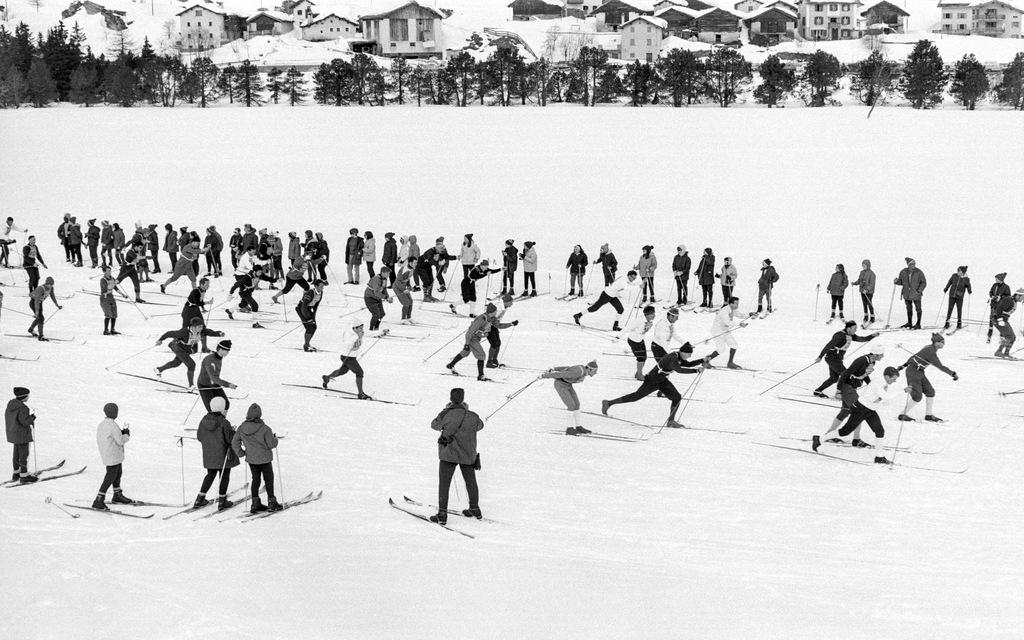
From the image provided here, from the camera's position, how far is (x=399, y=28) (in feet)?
272

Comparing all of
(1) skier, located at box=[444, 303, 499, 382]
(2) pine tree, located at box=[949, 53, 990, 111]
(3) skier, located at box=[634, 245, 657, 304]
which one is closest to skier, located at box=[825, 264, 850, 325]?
(3) skier, located at box=[634, 245, 657, 304]

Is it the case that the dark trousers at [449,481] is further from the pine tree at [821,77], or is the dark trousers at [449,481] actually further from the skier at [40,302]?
the pine tree at [821,77]

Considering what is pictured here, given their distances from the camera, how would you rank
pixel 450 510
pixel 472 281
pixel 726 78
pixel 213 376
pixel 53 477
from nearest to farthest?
pixel 450 510
pixel 53 477
pixel 213 376
pixel 472 281
pixel 726 78

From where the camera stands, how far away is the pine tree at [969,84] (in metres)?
53.5

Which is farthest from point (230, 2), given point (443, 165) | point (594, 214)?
point (594, 214)

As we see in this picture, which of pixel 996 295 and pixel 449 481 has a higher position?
pixel 996 295

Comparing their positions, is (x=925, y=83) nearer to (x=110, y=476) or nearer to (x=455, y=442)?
(x=455, y=442)

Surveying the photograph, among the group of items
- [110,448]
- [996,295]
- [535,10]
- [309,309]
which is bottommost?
[110,448]

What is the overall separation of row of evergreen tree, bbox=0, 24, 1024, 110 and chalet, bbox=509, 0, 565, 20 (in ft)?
132

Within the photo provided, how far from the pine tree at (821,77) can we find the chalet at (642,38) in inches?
966

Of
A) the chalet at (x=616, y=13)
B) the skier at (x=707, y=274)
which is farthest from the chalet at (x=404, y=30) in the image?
the skier at (x=707, y=274)

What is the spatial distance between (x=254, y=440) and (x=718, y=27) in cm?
8614

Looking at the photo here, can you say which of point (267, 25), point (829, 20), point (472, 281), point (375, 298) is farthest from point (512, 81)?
point (267, 25)

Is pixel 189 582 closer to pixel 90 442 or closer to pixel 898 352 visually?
pixel 90 442
